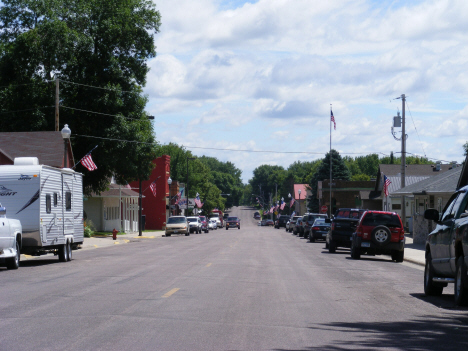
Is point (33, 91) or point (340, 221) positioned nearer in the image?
point (340, 221)

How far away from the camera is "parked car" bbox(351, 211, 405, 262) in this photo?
24484mm

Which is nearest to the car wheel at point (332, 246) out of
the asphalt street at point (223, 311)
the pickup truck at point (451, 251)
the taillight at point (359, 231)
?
the taillight at point (359, 231)

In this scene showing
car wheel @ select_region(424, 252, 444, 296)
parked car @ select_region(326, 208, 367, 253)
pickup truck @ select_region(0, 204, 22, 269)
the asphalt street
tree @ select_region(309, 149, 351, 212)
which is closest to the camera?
the asphalt street

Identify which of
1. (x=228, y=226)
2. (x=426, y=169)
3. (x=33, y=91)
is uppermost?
(x=33, y=91)

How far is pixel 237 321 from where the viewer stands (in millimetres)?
9594

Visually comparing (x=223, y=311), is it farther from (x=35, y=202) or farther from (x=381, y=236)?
(x=381, y=236)

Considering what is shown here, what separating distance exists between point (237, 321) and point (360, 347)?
234 centimetres

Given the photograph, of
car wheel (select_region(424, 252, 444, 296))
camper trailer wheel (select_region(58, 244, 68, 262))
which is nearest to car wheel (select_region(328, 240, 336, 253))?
camper trailer wheel (select_region(58, 244, 68, 262))

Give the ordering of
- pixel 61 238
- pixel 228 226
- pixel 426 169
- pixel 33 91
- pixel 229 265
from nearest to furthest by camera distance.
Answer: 1. pixel 229 265
2. pixel 61 238
3. pixel 33 91
4. pixel 426 169
5. pixel 228 226

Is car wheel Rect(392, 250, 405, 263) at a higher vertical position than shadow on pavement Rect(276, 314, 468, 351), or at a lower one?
lower

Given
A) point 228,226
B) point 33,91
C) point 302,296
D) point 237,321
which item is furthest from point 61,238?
point 228,226

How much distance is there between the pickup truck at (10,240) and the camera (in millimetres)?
18609

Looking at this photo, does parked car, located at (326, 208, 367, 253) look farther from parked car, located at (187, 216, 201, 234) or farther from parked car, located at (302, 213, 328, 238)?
parked car, located at (187, 216, 201, 234)

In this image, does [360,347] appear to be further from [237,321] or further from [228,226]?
[228,226]
